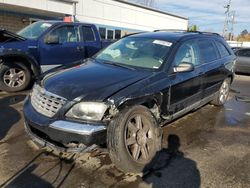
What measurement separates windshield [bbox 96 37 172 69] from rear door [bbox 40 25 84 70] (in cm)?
303

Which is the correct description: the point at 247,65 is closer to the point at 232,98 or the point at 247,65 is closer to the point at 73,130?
the point at 232,98

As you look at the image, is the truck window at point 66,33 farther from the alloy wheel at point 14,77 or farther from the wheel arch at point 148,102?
the wheel arch at point 148,102

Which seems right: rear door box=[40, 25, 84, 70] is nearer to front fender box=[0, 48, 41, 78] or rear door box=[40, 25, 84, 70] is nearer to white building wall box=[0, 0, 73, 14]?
front fender box=[0, 48, 41, 78]

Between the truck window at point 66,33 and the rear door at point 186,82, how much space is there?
427 centimetres

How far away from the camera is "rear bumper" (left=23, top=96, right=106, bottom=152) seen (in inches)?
126

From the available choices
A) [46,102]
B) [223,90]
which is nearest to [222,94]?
[223,90]

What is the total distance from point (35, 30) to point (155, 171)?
5928mm

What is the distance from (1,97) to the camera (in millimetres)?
6836

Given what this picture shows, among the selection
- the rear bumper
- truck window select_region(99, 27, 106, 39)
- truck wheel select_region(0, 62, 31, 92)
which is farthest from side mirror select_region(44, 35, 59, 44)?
truck window select_region(99, 27, 106, 39)

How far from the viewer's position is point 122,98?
344 cm

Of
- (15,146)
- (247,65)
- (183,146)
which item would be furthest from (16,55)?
(247,65)

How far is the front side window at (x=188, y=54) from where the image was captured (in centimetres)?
459

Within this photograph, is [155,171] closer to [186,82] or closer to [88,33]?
[186,82]

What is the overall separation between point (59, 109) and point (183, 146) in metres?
2.06
